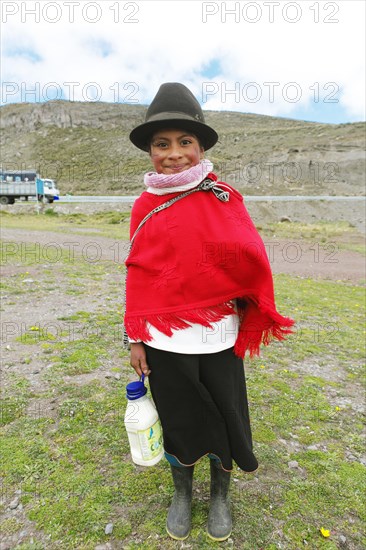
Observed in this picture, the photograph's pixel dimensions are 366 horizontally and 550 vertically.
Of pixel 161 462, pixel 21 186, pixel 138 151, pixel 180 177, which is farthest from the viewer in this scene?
pixel 138 151

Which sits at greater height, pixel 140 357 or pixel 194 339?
pixel 194 339

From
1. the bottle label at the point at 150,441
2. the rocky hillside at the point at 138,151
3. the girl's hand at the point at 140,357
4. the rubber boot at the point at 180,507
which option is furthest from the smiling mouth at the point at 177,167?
the rocky hillside at the point at 138,151

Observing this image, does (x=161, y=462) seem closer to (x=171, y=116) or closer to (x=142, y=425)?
(x=142, y=425)

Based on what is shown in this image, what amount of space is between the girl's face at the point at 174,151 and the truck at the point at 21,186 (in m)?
30.9

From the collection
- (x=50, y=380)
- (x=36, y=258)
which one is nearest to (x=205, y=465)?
(x=50, y=380)

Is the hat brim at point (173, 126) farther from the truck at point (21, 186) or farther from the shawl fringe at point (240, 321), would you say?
the truck at point (21, 186)

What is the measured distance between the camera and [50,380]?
12.5 feet

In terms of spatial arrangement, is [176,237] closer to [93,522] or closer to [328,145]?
[93,522]

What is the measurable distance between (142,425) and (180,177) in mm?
1354

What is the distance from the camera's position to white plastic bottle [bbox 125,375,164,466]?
6.86ft

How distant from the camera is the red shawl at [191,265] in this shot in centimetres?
189

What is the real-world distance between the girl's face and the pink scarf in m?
0.06

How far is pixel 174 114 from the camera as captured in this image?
1.89 meters

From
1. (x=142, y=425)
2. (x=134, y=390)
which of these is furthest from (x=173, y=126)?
(x=142, y=425)
